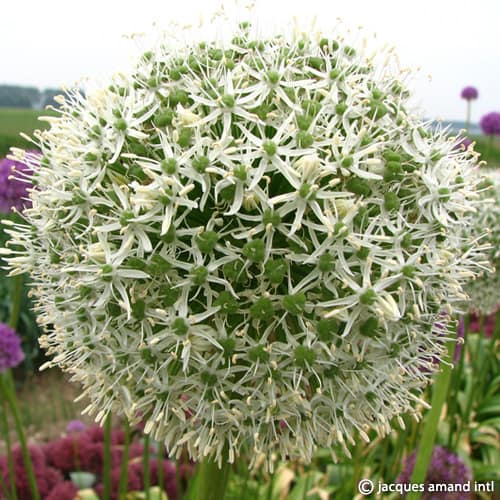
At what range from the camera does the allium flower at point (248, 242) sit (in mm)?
1069

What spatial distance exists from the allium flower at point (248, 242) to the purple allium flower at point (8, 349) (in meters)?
0.97

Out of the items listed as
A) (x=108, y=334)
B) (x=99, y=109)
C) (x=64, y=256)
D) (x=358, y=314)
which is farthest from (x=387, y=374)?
(x=99, y=109)

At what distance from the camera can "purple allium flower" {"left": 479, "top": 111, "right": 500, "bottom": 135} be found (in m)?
5.15

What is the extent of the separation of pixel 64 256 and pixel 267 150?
0.52 meters

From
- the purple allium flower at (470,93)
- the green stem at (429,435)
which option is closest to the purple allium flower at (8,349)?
the green stem at (429,435)

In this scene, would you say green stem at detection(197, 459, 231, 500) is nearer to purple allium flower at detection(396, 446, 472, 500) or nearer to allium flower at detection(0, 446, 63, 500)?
purple allium flower at detection(396, 446, 472, 500)

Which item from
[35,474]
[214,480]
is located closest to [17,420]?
[214,480]

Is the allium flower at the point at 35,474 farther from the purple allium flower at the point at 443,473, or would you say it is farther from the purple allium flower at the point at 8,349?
the purple allium flower at the point at 443,473

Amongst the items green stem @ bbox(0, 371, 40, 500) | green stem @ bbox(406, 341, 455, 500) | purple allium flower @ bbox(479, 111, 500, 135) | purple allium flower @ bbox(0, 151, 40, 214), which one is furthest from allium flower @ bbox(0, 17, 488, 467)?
purple allium flower @ bbox(479, 111, 500, 135)

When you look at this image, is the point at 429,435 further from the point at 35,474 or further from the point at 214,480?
the point at 35,474

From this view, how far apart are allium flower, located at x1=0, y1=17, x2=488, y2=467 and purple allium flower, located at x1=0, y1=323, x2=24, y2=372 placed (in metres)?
0.97

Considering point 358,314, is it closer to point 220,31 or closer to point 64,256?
point 64,256

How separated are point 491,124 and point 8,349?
15.1 feet

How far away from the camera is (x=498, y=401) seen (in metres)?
4.34
